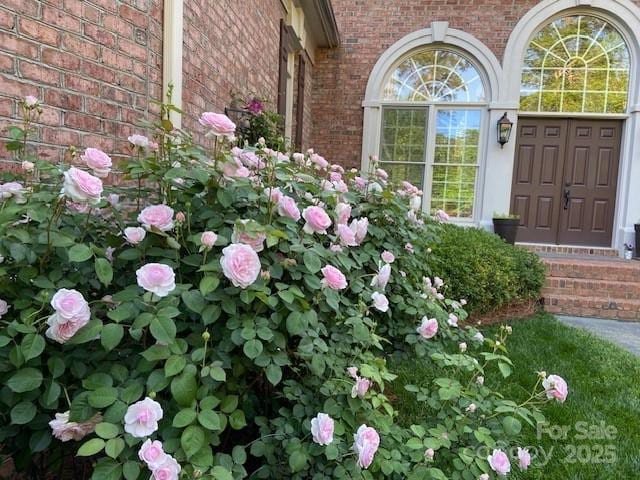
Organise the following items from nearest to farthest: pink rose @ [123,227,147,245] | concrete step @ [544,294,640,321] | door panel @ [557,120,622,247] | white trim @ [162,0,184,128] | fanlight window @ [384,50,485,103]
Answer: pink rose @ [123,227,147,245] → white trim @ [162,0,184,128] → concrete step @ [544,294,640,321] → door panel @ [557,120,622,247] → fanlight window @ [384,50,485,103]

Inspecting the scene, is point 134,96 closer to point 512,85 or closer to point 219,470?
point 219,470

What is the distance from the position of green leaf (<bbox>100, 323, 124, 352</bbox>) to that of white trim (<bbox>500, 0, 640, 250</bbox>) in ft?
25.0

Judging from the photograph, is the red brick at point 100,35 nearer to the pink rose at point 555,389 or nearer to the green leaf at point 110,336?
the green leaf at point 110,336

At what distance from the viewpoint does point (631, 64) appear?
7.18 m

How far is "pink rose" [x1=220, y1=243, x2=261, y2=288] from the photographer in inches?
42.3

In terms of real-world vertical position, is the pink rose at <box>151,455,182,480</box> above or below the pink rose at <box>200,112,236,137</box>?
below

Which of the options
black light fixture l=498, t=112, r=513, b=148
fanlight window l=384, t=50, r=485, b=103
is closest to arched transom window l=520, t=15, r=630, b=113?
black light fixture l=498, t=112, r=513, b=148

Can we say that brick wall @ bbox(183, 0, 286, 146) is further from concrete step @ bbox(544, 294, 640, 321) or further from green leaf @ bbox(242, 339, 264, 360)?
concrete step @ bbox(544, 294, 640, 321)

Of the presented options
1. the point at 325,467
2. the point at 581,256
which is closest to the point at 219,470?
the point at 325,467

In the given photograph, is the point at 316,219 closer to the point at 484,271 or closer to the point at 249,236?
the point at 249,236

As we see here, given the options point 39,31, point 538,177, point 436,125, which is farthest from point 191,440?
point 538,177

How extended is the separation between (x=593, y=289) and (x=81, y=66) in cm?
597

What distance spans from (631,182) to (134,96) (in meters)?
7.45

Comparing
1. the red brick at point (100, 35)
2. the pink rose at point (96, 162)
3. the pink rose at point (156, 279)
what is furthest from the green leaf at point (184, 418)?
the red brick at point (100, 35)
